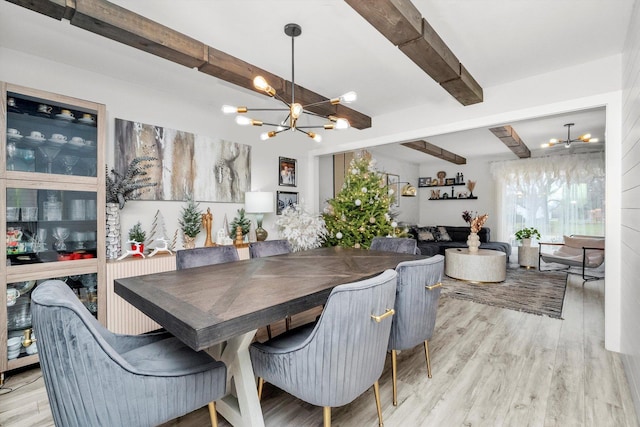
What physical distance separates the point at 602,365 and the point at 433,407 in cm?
153

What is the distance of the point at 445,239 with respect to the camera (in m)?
6.78

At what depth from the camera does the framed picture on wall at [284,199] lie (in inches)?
172

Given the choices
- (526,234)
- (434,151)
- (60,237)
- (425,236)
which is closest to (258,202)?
(60,237)

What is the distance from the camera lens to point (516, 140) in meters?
5.02

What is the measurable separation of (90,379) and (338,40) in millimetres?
2470

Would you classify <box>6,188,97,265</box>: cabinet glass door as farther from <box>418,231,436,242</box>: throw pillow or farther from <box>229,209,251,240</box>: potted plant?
<box>418,231,436,242</box>: throw pillow

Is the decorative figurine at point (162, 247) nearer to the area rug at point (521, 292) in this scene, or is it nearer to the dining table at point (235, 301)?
the dining table at point (235, 301)

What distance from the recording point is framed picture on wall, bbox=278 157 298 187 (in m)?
4.39

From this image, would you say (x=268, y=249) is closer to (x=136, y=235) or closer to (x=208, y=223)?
(x=208, y=223)

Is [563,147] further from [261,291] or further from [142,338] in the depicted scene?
[142,338]

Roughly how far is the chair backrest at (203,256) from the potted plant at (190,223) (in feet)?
3.13

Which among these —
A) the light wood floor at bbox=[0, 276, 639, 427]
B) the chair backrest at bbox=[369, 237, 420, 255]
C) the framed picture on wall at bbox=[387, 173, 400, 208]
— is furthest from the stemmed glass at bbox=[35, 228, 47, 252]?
the framed picture on wall at bbox=[387, 173, 400, 208]

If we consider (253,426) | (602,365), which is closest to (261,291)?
(253,426)

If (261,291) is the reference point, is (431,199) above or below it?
above
